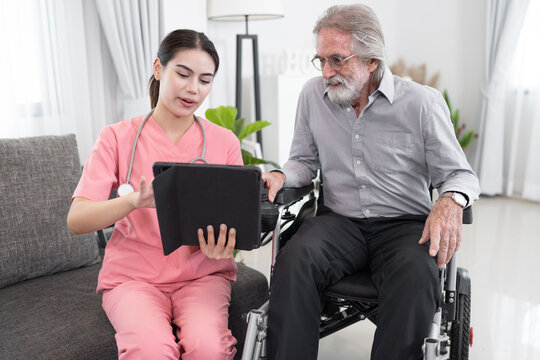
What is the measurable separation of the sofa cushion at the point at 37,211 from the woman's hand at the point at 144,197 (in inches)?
24.5

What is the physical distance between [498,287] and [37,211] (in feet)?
6.51

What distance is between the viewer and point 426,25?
450 cm

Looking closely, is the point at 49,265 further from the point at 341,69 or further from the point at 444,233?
the point at 444,233

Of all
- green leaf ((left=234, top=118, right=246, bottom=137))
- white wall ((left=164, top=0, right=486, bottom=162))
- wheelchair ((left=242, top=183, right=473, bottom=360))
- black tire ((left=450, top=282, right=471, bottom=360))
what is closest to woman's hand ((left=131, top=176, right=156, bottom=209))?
wheelchair ((left=242, top=183, right=473, bottom=360))

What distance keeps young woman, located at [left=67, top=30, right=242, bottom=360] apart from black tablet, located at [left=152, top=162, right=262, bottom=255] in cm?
4

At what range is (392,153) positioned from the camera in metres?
1.60

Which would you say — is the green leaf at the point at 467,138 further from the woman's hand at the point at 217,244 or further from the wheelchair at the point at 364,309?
the woman's hand at the point at 217,244

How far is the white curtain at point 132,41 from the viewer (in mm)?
2613

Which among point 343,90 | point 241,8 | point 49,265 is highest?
point 241,8

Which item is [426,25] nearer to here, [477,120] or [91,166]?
[477,120]

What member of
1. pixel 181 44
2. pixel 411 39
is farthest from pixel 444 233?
pixel 411 39

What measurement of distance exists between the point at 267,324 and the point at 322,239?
0.95ft

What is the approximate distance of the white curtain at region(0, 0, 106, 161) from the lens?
234 centimetres

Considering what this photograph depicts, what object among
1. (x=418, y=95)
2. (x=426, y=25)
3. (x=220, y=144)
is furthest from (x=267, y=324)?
(x=426, y=25)
